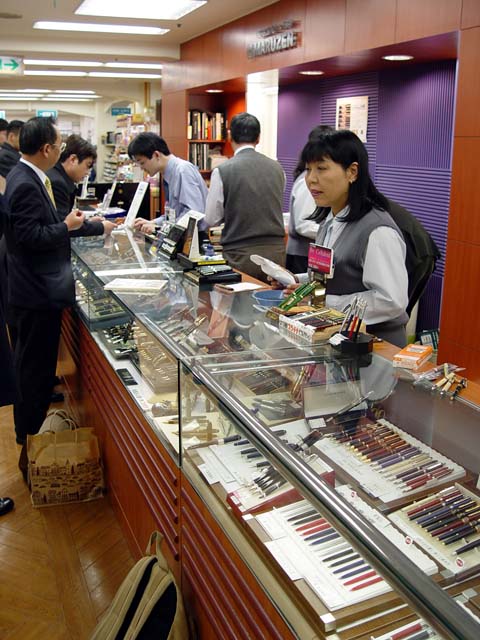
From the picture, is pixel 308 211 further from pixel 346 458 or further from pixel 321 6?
pixel 346 458

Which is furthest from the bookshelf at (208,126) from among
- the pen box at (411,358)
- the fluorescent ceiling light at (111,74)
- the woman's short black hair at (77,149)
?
the pen box at (411,358)

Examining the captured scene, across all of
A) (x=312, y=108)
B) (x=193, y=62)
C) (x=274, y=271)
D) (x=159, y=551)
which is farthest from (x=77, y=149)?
(x=193, y=62)

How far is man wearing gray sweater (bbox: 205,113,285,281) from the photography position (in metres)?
4.54

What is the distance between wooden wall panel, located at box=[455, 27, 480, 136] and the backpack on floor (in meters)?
3.34

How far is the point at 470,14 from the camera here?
4.10 metres

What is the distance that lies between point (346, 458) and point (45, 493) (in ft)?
7.23

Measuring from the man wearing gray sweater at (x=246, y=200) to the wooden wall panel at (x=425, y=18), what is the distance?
1.22 meters

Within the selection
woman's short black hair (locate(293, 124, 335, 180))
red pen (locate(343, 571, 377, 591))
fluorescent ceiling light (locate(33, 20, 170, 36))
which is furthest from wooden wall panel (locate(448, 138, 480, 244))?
fluorescent ceiling light (locate(33, 20, 170, 36))

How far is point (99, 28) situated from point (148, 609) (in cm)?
777

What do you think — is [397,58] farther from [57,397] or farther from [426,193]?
[57,397]

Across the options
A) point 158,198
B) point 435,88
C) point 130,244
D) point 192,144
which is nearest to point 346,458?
point 130,244

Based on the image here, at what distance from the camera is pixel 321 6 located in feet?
18.7

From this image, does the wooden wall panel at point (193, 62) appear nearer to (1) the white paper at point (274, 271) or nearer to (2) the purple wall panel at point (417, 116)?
(2) the purple wall panel at point (417, 116)

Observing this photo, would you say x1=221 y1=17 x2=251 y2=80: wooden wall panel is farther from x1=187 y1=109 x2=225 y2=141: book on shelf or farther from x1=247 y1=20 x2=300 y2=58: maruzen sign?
x1=187 y1=109 x2=225 y2=141: book on shelf
